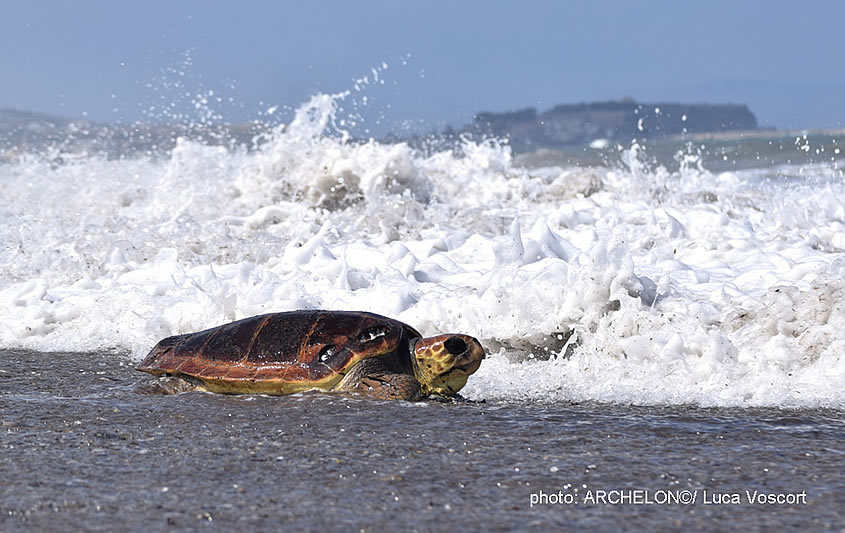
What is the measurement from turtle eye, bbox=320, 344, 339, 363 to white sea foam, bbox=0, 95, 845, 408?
586 mm

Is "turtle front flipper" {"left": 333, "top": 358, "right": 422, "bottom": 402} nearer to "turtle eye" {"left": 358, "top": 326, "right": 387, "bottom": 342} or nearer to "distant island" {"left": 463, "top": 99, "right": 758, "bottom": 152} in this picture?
"turtle eye" {"left": 358, "top": 326, "right": 387, "bottom": 342}

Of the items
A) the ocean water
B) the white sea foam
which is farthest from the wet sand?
the white sea foam

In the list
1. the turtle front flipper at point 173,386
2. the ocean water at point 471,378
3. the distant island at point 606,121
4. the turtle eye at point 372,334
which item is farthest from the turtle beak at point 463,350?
the distant island at point 606,121

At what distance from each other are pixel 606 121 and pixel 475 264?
201ft

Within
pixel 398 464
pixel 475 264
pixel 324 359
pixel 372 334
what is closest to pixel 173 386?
pixel 324 359

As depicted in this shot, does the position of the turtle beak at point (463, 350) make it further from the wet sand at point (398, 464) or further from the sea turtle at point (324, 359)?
the wet sand at point (398, 464)

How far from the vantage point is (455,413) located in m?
3.40

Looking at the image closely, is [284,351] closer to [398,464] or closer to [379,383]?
[379,383]

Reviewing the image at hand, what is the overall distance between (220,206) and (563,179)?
11.5 feet

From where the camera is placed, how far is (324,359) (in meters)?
3.75

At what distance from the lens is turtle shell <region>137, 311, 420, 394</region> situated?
372 centimetres

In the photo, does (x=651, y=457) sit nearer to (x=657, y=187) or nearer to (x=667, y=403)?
(x=667, y=403)

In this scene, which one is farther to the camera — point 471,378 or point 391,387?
point 471,378

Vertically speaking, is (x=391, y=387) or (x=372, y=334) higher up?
(x=372, y=334)
